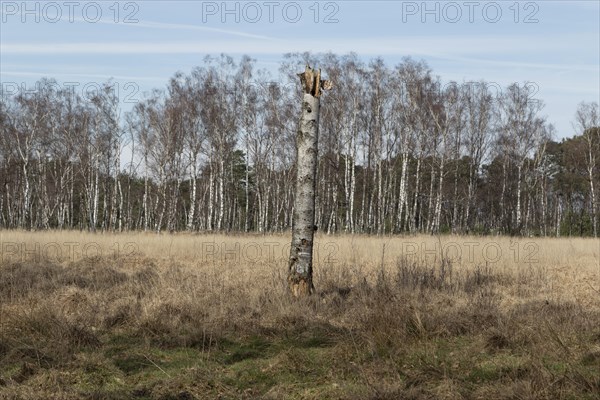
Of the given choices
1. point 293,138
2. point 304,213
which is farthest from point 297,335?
point 293,138

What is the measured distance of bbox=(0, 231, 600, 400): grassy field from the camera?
492cm

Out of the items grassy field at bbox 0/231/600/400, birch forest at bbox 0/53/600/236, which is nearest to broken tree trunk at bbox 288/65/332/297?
grassy field at bbox 0/231/600/400

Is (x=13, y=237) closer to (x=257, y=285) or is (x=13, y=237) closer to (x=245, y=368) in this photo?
(x=257, y=285)

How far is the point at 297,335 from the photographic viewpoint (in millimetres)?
6762

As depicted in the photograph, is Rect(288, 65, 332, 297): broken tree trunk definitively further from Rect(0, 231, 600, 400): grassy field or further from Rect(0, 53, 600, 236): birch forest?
Rect(0, 53, 600, 236): birch forest

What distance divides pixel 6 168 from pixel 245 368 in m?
35.7

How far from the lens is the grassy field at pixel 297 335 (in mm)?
4918

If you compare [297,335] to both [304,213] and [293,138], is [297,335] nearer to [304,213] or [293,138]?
[304,213]

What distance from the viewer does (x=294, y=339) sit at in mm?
6590

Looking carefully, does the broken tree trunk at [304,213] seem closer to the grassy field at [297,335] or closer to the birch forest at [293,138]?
the grassy field at [297,335]

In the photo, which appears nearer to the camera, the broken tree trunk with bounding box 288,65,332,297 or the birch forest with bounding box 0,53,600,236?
the broken tree trunk with bounding box 288,65,332,297

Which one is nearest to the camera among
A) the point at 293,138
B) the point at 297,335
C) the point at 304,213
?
the point at 297,335

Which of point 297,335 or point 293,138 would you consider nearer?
point 297,335

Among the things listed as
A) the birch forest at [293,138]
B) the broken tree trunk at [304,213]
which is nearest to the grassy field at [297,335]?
the broken tree trunk at [304,213]
